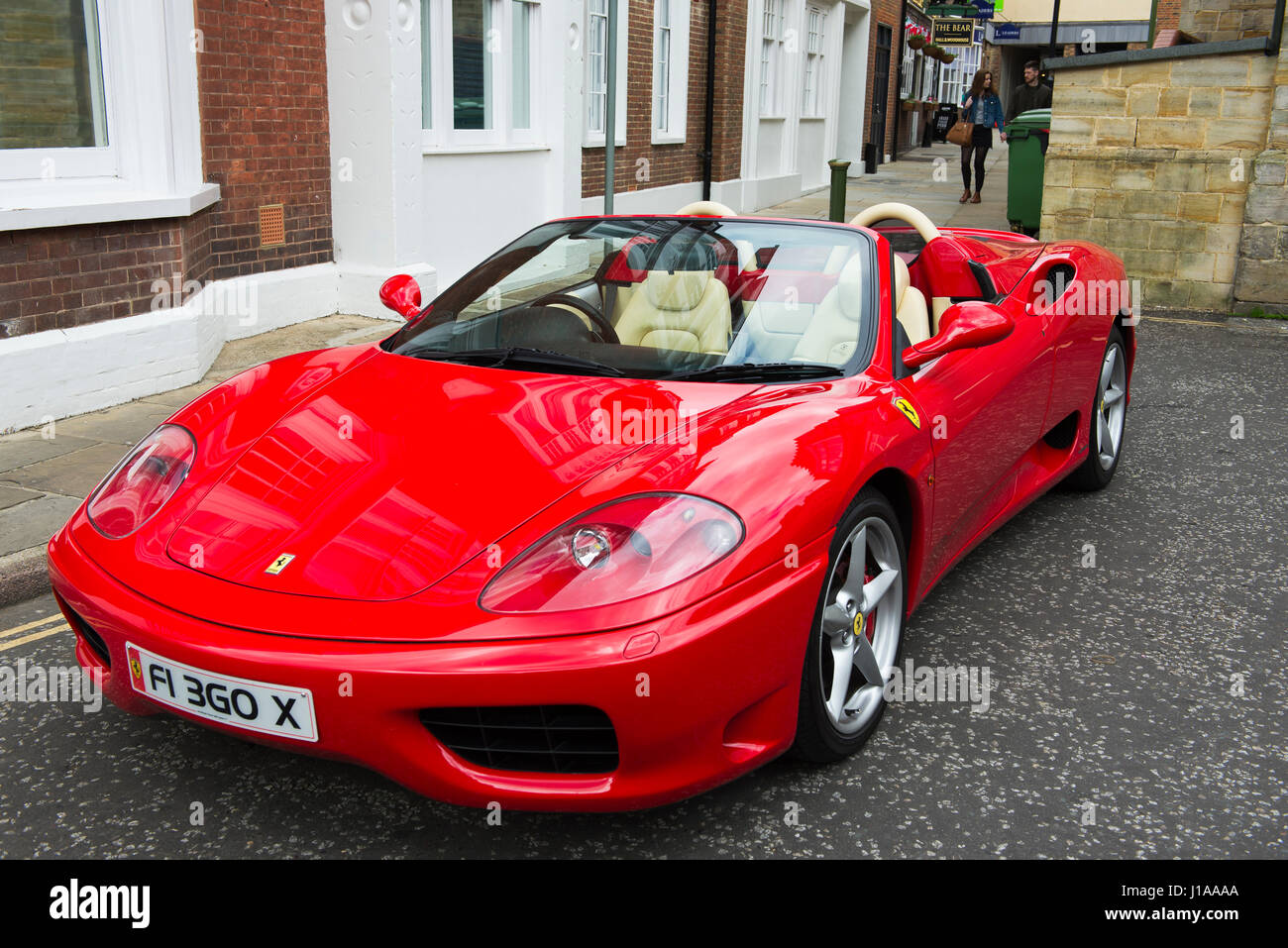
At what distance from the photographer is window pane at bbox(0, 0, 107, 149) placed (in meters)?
6.07

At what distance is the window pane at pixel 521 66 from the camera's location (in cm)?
1100

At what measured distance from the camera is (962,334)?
11.0 feet

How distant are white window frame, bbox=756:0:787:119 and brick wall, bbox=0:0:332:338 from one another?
10938 mm

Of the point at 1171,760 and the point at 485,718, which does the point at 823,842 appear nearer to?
the point at 485,718

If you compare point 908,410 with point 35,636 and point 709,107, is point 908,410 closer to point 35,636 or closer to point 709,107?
point 35,636

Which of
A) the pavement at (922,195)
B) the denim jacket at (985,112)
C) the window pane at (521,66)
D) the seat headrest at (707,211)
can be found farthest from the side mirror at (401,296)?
the denim jacket at (985,112)

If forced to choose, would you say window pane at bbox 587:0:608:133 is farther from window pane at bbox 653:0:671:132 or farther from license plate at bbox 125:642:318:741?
license plate at bbox 125:642:318:741

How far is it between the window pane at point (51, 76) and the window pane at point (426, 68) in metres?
3.27

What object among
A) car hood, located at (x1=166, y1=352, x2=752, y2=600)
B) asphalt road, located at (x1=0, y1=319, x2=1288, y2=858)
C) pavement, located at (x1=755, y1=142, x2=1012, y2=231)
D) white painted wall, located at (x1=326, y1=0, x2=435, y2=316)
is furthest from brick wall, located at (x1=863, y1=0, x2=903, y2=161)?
car hood, located at (x1=166, y1=352, x2=752, y2=600)
